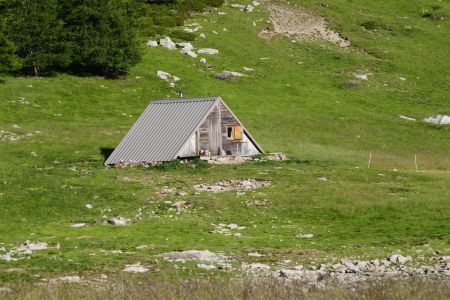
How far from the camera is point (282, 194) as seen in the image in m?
38.2

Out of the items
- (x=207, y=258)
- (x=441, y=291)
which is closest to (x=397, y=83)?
(x=207, y=258)

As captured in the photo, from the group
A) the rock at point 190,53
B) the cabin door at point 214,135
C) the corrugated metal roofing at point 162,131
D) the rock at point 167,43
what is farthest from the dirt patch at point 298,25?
the cabin door at point 214,135

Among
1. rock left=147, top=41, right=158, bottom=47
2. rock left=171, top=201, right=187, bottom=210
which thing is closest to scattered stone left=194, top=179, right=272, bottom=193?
rock left=171, top=201, right=187, bottom=210

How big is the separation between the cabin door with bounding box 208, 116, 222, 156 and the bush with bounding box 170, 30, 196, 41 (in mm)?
39621

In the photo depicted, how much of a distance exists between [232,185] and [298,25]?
61959 millimetres

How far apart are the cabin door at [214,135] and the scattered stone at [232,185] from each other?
925cm

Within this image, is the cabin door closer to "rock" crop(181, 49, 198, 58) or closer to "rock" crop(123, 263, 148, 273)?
"rock" crop(123, 263, 148, 273)

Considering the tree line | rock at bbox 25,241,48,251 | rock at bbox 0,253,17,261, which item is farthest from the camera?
the tree line

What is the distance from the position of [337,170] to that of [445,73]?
156 ft

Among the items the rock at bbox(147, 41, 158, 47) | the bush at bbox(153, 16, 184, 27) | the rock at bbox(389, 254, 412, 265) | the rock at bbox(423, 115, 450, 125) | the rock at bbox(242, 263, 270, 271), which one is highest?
the bush at bbox(153, 16, 184, 27)

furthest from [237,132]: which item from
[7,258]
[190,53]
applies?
[190,53]

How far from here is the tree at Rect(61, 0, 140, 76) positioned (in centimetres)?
7594

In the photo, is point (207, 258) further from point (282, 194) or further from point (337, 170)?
point (337, 170)

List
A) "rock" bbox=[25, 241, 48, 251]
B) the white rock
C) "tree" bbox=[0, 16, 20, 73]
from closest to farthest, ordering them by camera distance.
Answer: the white rock
"rock" bbox=[25, 241, 48, 251]
"tree" bbox=[0, 16, 20, 73]
